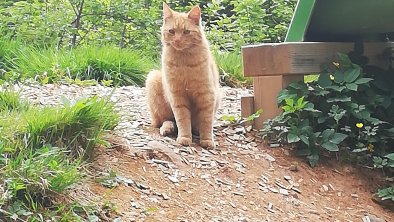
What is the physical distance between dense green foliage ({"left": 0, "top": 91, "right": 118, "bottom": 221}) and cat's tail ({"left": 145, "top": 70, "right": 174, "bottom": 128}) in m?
0.62

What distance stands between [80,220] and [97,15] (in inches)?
237

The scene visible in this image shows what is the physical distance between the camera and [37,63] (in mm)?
5535

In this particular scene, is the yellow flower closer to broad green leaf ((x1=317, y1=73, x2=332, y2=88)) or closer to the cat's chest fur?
broad green leaf ((x1=317, y1=73, x2=332, y2=88))

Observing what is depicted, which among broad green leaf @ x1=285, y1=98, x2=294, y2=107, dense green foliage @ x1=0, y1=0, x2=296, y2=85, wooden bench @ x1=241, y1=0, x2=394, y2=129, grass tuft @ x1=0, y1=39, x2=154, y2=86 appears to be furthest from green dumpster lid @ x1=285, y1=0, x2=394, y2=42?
grass tuft @ x1=0, y1=39, x2=154, y2=86

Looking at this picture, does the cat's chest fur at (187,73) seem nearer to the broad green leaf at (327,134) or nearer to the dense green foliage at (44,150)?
the dense green foliage at (44,150)

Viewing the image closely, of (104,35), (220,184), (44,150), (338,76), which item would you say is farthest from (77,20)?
(44,150)

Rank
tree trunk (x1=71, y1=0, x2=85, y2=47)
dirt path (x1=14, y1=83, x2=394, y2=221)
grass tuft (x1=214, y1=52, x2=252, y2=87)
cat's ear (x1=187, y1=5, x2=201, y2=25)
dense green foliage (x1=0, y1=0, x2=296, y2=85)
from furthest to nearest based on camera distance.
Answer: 1. tree trunk (x1=71, y1=0, x2=85, y2=47)
2. grass tuft (x1=214, y1=52, x2=252, y2=87)
3. dense green foliage (x1=0, y1=0, x2=296, y2=85)
4. cat's ear (x1=187, y1=5, x2=201, y2=25)
5. dirt path (x1=14, y1=83, x2=394, y2=221)

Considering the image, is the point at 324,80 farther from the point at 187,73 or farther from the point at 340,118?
the point at 187,73

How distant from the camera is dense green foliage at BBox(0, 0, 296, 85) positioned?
18.6ft

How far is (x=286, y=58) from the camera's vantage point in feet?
12.0

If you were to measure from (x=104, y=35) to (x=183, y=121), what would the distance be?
5028 millimetres

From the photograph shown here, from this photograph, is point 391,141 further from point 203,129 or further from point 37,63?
point 37,63

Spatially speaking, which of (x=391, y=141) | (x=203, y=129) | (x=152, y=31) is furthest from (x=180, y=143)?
(x=152, y=31)

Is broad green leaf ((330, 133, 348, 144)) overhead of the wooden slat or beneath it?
beneath
